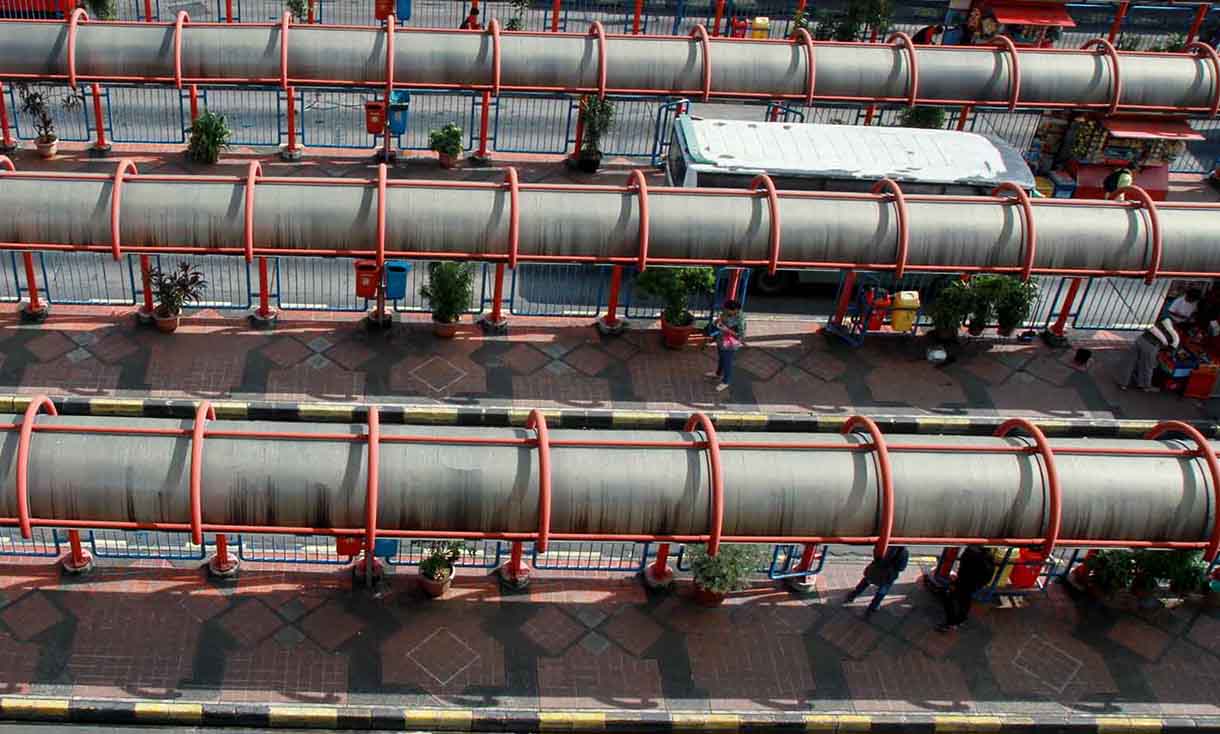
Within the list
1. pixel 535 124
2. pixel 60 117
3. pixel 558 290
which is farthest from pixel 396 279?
pixel 60 117

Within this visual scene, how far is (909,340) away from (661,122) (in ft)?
35.8

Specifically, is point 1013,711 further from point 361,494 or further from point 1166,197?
point 1166,197

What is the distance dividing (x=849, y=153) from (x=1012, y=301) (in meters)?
4.83

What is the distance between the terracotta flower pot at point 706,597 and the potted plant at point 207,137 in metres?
17.3

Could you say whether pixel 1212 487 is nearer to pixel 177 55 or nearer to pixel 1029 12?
pixel 177 55

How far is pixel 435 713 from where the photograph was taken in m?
17.4

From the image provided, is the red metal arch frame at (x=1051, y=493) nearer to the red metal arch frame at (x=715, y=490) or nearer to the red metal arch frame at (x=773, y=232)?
the red metal arch frame at (x=715, y=490)

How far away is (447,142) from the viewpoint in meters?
30.8

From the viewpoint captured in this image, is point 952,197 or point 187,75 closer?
point 952,197

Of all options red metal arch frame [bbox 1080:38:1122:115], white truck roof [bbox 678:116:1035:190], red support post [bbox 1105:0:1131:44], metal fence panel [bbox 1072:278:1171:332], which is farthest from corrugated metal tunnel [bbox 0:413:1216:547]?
red support post [bbox 1105:0:1131:44]

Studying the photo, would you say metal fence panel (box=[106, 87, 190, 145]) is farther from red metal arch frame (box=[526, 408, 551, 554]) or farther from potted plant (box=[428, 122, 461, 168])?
red metal arch frame (box=[526, 408, 551, 554])

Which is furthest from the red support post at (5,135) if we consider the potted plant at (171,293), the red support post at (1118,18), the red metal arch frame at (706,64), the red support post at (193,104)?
the red support post at (1118,18)

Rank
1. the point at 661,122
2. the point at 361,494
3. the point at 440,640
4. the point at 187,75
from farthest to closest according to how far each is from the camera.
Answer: the point at 661,122 → the point at 187,75 → the point at 440,640 → the point at 361,494

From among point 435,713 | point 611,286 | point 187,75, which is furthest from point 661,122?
point 435,713
